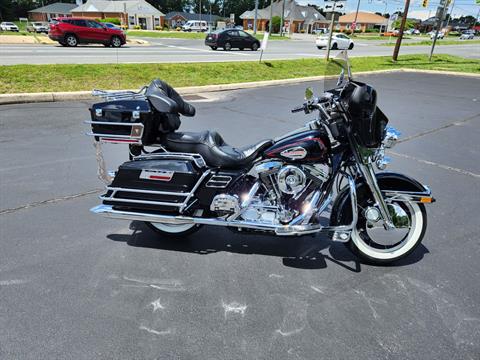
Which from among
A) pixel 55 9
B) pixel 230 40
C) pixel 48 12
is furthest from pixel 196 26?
pixel 55 9

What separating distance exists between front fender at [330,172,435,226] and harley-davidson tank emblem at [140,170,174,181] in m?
1.44

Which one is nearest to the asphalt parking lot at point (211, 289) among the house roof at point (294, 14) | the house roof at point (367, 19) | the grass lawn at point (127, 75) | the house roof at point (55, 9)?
the grass lawn at point (127, 75)

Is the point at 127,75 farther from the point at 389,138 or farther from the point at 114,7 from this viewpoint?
the point at 114,7

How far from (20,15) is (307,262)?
94476 mm

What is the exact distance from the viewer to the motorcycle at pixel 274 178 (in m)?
2.87

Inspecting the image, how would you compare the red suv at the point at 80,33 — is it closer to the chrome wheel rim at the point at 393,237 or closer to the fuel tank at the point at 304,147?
the fuel tank at the point at 304,147

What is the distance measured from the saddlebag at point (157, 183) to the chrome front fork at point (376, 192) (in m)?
1.34

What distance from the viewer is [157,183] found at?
3.13 m

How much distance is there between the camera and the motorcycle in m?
2.87

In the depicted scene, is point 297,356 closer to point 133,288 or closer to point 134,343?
point 134,343

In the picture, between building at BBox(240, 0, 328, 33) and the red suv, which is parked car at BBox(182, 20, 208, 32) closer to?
building at BBox(240, 0, 328, 33)

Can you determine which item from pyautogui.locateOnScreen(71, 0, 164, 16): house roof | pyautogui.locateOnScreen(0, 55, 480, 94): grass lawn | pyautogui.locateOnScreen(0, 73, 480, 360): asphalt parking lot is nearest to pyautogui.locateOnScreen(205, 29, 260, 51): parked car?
pyautogui.locateOnScreen(0, 55, 480, 94): grass lawn

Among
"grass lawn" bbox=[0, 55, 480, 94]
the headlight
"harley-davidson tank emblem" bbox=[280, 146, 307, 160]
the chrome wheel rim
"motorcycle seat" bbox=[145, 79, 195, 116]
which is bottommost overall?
"grass lawn" bbox=[0, 55, 480, 94]

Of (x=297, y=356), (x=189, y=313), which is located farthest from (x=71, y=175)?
(x=297, y=356)
